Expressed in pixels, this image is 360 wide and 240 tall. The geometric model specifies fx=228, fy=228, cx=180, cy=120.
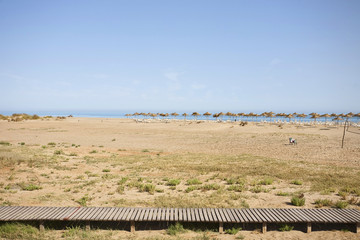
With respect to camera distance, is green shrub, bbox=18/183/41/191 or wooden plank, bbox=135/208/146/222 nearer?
wooden plank, bbox=135/208/146/222

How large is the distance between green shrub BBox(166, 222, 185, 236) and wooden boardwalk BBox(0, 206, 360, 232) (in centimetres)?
24

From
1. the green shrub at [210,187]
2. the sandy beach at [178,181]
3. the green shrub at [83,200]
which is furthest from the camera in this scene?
the green shrub at [210,187]

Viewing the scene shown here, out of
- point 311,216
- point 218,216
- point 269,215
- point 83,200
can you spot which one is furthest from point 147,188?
point 311,216

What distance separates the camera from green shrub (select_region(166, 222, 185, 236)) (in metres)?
6.16

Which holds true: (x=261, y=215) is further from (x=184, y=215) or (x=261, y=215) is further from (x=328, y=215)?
(x=184, y=215)

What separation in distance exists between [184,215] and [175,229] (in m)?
0.44

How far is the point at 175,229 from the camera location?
20.7 ft

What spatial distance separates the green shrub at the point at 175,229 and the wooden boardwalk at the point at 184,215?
24 centimetres

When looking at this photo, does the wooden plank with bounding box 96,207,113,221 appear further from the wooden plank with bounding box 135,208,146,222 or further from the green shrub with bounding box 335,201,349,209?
the green shrub with bounding box 335,201,349,209

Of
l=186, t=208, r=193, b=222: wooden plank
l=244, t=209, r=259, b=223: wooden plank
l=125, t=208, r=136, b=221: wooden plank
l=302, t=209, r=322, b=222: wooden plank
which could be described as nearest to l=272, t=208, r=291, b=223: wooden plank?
l=302, t=209, r=322, b=222: wooden plank

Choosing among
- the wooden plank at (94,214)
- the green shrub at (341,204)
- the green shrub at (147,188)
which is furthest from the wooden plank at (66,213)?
the green shrub at (341,204)

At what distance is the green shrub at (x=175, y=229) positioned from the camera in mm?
6160

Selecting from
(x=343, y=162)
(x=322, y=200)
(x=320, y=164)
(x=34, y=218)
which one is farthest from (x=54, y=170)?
(x=343, y=162)

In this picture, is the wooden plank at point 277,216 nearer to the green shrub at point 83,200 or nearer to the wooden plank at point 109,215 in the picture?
the wooden plank at point 109,215
